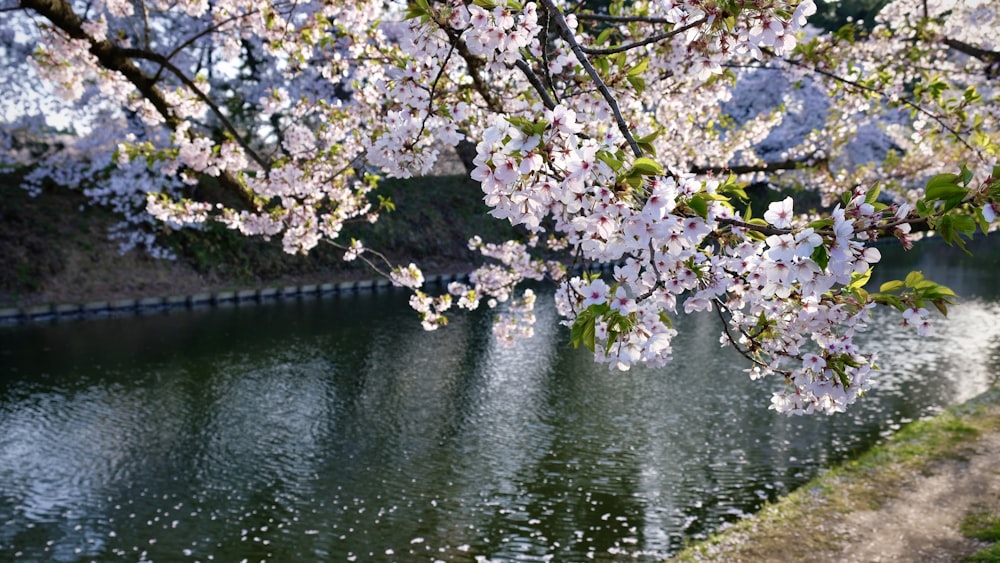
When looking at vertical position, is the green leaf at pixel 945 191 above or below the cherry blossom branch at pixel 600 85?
below

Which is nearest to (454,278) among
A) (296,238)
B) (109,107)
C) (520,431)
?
(109,107)

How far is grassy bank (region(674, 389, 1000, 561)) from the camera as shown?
5109 millimetres

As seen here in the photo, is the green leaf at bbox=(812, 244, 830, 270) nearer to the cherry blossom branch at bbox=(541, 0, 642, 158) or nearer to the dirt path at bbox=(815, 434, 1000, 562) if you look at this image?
the cherry blossom branch at bbox=(541, 0, 642, 158)

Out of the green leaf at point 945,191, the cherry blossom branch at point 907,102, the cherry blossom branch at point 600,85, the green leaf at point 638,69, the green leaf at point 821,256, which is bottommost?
the green leaf at point 821,256

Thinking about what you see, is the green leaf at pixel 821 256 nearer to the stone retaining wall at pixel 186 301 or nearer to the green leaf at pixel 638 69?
the green leaf at pixel 638 69

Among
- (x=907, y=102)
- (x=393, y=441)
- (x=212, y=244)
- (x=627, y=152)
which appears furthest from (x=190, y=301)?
(x=627, y=152)

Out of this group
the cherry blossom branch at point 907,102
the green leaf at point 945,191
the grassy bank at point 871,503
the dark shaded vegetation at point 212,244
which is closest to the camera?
the green leaf at point 945,191

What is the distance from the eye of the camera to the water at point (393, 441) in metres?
5.93

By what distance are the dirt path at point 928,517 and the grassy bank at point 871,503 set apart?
0.01 m

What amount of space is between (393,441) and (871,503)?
4.68 meters

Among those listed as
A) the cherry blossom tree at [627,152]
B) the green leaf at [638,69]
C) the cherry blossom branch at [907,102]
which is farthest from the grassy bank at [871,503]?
the green leaf at [638,69]

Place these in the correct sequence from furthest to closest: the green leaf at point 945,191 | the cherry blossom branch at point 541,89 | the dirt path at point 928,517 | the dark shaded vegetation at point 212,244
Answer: the dark shaded vegetation at point 212,244, the dirt path at point 928,517, the cherry blossom branch at point 541,89, the green leaf at point 945,191

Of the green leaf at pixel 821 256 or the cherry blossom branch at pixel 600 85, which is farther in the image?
the cherry blossom branch at pixel 600 85

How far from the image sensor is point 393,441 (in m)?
7.95
